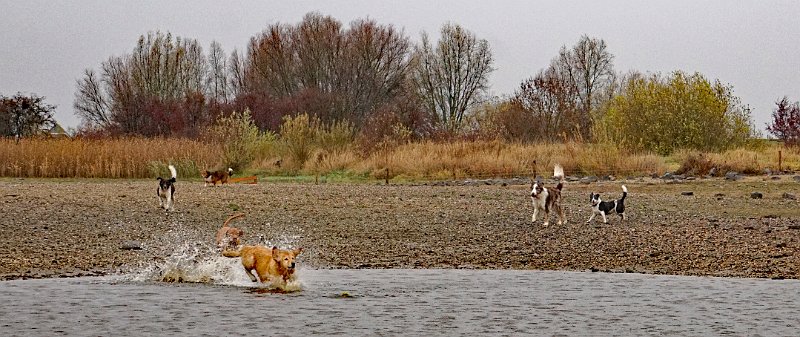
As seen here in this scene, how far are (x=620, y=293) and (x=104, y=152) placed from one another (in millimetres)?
28320

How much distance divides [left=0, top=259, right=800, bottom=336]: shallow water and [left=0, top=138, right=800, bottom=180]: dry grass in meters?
22.0

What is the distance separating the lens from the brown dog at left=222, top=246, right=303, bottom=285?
1097 centimetres

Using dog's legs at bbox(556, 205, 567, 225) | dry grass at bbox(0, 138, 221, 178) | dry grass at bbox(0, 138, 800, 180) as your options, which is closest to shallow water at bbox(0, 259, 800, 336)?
dog's legs at bbox(556, 205, 567, 225)

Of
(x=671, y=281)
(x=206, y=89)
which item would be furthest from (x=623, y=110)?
(x=206, y=89)

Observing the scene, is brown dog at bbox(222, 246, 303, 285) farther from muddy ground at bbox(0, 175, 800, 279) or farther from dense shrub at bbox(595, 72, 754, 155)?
dense shrub at bbox(595, 72, 754, 155)

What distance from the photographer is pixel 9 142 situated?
126 ft

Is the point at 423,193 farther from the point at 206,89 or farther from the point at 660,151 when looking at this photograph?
the point at 206,89

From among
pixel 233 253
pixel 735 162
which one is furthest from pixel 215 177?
pixel 233 253

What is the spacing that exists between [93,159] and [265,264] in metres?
26.3

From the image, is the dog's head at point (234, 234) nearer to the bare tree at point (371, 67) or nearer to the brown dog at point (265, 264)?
the brown dog at point (265, 264)

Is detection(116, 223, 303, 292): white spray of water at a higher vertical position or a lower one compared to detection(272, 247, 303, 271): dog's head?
lower

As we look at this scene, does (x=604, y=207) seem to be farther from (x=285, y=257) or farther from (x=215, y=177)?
(x=215, y=177)

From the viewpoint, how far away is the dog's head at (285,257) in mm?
10758

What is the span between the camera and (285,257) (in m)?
10.8
